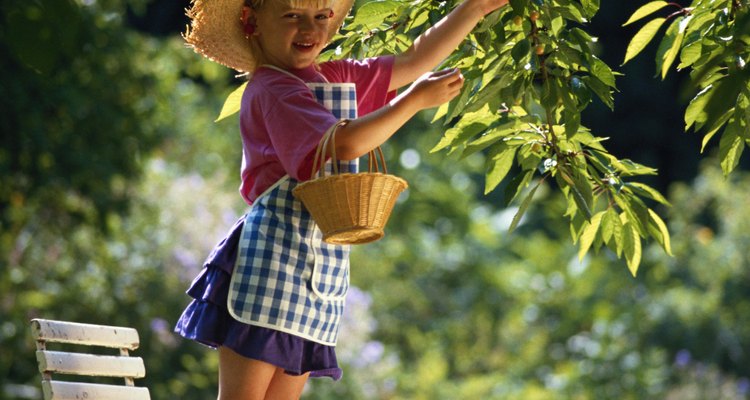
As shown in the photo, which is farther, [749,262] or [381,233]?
[749,262]

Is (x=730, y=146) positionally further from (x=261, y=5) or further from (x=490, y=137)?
(x=261, y=5)

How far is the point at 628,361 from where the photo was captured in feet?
24.2

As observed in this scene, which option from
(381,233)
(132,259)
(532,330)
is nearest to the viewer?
(381,233)

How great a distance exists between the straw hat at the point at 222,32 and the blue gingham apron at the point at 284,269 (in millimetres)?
313

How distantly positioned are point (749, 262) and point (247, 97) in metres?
7.30

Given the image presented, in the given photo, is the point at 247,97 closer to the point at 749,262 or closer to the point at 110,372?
the point at 110,372

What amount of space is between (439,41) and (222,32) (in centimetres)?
42

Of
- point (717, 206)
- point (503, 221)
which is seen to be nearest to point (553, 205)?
point (503, 221)

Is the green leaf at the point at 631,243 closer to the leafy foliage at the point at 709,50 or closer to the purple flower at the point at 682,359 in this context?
the leafy foliage at the point at 709,50

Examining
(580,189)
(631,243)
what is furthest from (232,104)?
(631,243)

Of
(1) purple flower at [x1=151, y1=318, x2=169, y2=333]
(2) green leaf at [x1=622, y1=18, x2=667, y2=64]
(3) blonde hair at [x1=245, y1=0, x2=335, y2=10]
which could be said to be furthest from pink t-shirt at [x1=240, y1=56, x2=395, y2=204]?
(1) purple flower at [x1=151, y1=318, x2=169, y2=333]

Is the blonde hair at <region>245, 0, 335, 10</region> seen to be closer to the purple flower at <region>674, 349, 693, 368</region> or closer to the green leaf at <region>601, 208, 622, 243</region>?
the green leaf at <region>601, 208, 622, 243</region>

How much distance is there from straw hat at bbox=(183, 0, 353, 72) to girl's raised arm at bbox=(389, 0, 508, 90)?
0.17 m

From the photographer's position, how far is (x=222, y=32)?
242cm
